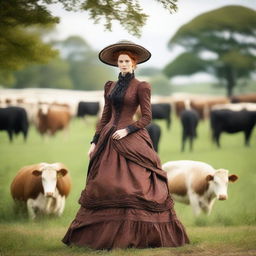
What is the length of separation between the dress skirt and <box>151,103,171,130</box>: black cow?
628 inches

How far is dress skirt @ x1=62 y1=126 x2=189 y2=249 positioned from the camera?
18.8 ft

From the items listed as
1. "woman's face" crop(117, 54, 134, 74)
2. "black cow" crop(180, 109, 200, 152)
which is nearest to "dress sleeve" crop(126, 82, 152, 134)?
"woman's face" crop(117, 54, 134, 74)

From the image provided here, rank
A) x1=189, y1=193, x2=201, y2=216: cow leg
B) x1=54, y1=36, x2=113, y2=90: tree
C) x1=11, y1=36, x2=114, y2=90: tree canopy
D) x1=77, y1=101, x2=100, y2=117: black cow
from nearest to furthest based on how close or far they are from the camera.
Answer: x1=189, y1=193, x2=201, y2=216: cow leg, x1=77, y1=101, x2=100, y2=117: black cow, x1=11, y1=36, x2=114, y2=90: tree canopy, x1=54, y1=36, x2=113, y2=90: tree

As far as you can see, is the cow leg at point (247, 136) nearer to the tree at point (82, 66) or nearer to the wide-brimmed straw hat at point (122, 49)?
the wide-brimmed straw hat at point (122, 49)

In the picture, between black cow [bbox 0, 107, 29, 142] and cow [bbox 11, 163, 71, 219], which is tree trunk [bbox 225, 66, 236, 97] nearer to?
black cow [bbox 0, 107, 29, 142]

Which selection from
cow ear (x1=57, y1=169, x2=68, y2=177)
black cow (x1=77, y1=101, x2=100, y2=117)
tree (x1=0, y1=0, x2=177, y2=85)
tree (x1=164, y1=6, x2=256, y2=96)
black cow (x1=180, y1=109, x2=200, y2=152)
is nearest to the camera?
tree (x1=0, y1=0, x2=177, y2=85)

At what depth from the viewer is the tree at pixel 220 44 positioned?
2842 centimetres

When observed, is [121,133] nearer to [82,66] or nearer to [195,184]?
[195,184]

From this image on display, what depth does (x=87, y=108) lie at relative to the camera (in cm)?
2603

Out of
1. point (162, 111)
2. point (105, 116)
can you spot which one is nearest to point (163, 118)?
point (162, 111)

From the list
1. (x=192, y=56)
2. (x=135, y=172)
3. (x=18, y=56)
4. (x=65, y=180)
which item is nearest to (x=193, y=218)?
(x=65, y=180)

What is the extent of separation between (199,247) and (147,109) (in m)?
1.36

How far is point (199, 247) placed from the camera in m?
5.95

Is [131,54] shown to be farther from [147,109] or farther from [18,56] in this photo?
[18,56]
